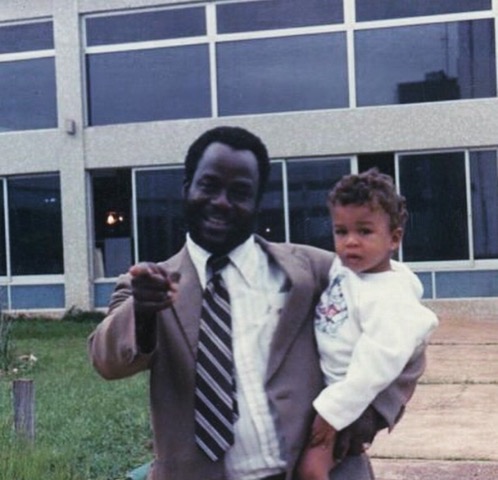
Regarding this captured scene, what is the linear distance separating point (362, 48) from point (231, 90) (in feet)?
7.33

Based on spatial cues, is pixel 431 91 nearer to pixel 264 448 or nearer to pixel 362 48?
pixel 362 48

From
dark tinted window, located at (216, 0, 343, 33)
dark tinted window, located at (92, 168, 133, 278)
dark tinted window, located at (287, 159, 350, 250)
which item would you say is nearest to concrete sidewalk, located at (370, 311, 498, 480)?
dark tinted window, located at (287, 159, 350, 250)

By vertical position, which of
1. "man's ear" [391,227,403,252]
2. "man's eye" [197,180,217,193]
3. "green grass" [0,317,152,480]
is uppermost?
"man's eye" [197,180,217,193]

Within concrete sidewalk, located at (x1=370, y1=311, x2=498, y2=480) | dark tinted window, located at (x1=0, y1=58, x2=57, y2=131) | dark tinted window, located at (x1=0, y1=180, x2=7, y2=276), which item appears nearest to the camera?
concrete sidewalk, located at (x1=370, y1=311, x2=498, y2=480)

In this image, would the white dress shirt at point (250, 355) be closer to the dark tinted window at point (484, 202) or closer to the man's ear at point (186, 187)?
the man's ear at point (186, 187)

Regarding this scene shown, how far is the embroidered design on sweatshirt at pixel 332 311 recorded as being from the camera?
2225 mm

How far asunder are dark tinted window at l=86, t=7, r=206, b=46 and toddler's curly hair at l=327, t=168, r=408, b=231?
48.8ft

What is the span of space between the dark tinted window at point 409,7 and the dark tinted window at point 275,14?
0.40 m

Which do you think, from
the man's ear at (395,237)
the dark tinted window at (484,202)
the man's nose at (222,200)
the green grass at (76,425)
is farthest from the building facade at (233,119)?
the man's nose at (222,200)

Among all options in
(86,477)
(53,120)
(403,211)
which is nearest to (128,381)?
(86,477)

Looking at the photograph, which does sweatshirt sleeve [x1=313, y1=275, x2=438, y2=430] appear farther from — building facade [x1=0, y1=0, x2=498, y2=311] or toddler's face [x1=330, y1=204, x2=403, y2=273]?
building facade [x1=0, y1=0, x2=498, y2=311]

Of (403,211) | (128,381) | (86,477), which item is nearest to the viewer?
(403,211)

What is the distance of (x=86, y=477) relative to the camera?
547cm

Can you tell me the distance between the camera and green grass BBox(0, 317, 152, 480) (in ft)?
17.2
